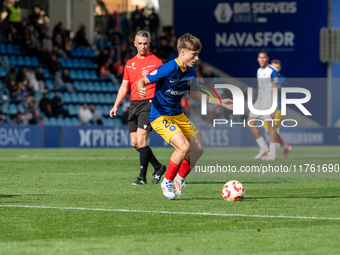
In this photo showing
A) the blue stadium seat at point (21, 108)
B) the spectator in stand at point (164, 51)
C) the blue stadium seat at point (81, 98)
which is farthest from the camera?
the spectator in stand at point (164, 51)

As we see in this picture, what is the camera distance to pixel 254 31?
3397 centimetres

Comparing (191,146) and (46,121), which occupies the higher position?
(191,146)

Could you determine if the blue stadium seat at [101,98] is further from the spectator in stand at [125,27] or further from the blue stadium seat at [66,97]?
the spectator in stand at [125,27]

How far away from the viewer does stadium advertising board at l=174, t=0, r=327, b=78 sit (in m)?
33.9

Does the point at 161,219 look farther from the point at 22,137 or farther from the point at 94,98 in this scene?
the point at 94,98

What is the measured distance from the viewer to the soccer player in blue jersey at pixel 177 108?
7.02 m

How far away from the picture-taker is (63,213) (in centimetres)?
598

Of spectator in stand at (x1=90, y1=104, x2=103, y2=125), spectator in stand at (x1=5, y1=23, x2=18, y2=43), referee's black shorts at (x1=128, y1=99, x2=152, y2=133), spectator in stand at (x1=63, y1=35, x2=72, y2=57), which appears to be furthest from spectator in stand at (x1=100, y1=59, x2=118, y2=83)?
referee's black shorts at (x1=128, y1=99, x2=152, y2=133)

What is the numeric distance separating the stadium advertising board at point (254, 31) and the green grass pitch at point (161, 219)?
2521 cm

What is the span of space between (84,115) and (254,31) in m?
13.7

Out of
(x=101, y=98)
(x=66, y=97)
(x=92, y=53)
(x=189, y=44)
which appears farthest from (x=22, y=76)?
(x=189, y=44)

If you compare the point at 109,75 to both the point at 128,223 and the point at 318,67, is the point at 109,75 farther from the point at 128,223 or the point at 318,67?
the point at 128,223

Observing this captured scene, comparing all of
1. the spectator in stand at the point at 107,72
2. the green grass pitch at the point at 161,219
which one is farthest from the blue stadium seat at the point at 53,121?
the green grass pitch at the point at 161,219

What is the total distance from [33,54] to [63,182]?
55.0ft
